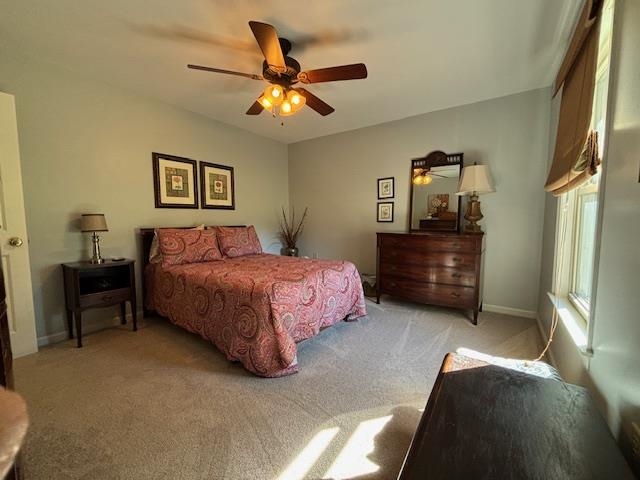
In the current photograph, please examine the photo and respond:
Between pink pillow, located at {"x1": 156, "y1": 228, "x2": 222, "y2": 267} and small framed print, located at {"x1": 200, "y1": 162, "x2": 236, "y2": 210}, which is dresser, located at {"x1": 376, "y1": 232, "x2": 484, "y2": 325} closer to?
pink pillow, located at {"x1": 156, "y1": 228, "x2": 222, "y2": 267}

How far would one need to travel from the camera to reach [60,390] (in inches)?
71.1

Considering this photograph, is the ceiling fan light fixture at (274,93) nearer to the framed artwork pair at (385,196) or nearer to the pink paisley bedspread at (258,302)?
the pink paisley bedspread at (258,302)

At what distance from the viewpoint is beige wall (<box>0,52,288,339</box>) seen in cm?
239

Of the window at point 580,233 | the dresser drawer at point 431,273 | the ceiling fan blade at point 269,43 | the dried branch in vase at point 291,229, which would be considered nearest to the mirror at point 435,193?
the dresser drawer at point 431,273

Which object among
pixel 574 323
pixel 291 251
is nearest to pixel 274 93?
pixel 574 323

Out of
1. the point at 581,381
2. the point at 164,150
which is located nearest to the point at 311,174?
the point at 164,150

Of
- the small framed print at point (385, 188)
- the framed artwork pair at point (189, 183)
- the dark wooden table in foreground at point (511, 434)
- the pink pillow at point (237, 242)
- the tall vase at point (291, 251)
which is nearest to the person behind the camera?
the dark wooden table in foreground at point (511, 434)

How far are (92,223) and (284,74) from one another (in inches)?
87.5

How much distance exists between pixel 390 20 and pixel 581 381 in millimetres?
2497

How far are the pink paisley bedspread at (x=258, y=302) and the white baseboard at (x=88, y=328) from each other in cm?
35

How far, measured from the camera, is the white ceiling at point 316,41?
1812 mm

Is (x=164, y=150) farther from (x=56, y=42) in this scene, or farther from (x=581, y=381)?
(x=581, y=381)

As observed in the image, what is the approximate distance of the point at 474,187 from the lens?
2.97m

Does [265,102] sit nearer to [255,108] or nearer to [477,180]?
[255,108]
